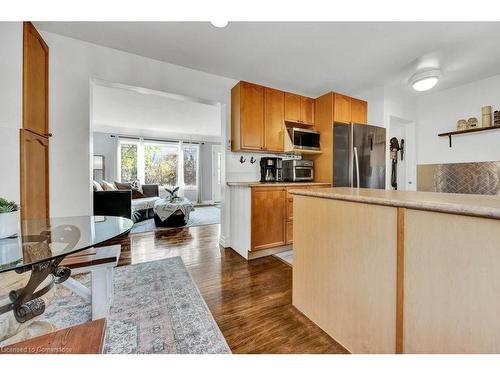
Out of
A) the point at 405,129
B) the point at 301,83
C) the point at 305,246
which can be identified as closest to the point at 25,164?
the point at 305,246

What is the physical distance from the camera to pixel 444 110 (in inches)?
145

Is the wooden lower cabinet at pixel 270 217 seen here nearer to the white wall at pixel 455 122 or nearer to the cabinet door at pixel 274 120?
the cabinet door at pixel 274 120

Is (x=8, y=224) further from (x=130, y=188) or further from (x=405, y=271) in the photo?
(x=130, y=188)

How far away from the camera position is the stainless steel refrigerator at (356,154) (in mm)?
3242

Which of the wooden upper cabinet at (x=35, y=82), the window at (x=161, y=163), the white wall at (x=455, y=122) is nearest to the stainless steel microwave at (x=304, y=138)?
the white wall at (x=455, y=122)

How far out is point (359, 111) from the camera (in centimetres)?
352

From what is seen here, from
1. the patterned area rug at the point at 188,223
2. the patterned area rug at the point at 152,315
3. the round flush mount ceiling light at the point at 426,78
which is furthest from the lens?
the patterned area rug at the point at 188,223

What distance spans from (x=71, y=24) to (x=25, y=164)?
142cm

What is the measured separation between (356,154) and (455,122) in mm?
1878

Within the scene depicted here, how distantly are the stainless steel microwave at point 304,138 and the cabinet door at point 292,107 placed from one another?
19 centimetres

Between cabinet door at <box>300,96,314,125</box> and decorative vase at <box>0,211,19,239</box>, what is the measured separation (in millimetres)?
3345

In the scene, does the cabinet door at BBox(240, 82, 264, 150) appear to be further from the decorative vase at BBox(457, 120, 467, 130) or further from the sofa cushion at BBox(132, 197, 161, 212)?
the decorative vase at BBox(457, 120, 467, 130)

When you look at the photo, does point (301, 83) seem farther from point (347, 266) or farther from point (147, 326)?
point (147, 326)

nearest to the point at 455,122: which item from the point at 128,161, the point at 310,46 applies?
the point at 310,46
